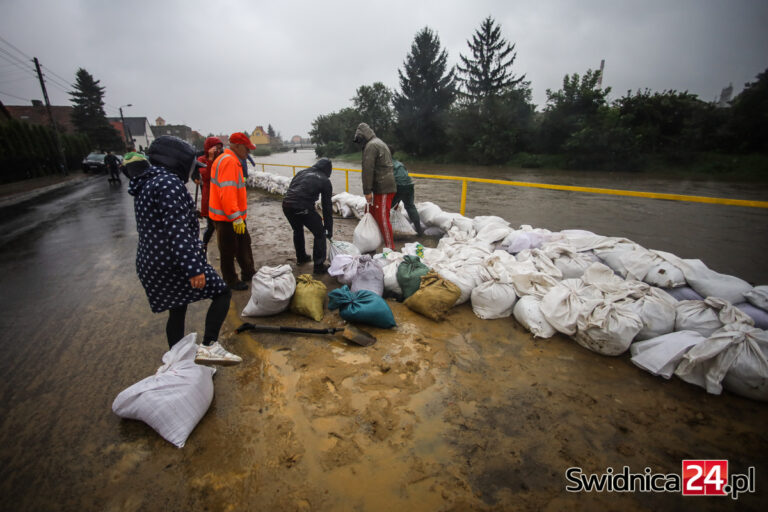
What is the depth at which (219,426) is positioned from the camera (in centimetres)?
180

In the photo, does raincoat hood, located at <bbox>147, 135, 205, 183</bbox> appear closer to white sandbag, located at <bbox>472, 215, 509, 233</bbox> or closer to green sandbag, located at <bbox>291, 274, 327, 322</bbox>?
green sandbag, located at <bbox>291, 274, 327, 322</bbox>

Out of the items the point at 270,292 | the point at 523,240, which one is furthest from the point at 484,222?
the point at 270,292

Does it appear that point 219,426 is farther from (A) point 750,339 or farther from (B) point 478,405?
(A) point 750,339

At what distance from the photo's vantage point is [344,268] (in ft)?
11.5

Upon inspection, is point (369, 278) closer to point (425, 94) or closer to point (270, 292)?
point (270, 292)

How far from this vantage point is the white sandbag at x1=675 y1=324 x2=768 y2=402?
1.91 meters

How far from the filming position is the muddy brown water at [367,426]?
1.46 m

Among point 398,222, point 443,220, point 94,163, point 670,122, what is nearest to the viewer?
point 443,220

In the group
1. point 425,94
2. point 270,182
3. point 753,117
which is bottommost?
point 270,182

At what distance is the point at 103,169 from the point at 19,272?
23.1m

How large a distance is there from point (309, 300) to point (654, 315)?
110 inches

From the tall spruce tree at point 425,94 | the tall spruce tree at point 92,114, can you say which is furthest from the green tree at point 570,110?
the tall spruce tree at point 92,114

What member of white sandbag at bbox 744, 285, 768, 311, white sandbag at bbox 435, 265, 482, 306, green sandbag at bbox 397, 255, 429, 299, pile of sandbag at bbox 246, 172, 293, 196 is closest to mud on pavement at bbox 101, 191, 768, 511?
white sandbag at bbox 435, 265, 482, 306

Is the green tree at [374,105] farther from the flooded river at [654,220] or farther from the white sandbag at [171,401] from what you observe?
the white sandbag at [171,401]
